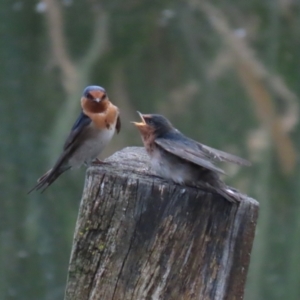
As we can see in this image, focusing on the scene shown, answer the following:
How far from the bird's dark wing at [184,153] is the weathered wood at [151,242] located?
211 millimetres

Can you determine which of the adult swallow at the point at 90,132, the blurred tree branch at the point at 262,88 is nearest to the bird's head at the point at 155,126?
the adult swallow at the point at 90,132

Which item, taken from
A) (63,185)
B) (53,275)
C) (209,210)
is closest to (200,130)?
(63,185)

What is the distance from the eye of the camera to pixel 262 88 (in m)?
4.55

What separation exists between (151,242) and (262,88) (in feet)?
9.57

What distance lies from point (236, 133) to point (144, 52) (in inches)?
28.3

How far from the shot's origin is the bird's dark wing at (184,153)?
2.06m

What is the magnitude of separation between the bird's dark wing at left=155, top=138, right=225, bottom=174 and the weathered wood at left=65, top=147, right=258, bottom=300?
0.69ft

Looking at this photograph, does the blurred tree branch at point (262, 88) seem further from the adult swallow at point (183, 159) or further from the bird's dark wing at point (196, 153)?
the bird's dark wing at point (196, 153)

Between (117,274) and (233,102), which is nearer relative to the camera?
(117,274)

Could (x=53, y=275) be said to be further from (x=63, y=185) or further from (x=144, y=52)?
(x=144, y=52)

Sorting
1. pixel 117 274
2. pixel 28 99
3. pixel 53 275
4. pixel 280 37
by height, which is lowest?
pixel 117 274

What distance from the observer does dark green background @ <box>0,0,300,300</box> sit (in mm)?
4230

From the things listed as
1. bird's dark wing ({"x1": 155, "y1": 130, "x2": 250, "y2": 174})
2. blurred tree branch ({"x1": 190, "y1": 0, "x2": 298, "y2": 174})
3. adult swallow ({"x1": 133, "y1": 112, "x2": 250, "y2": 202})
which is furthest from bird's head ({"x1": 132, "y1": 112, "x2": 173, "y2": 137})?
blurred tree branch ({"x1": 190, "y1": 0, "x2": 298, "y2": 174})

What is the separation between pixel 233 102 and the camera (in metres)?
4.40
